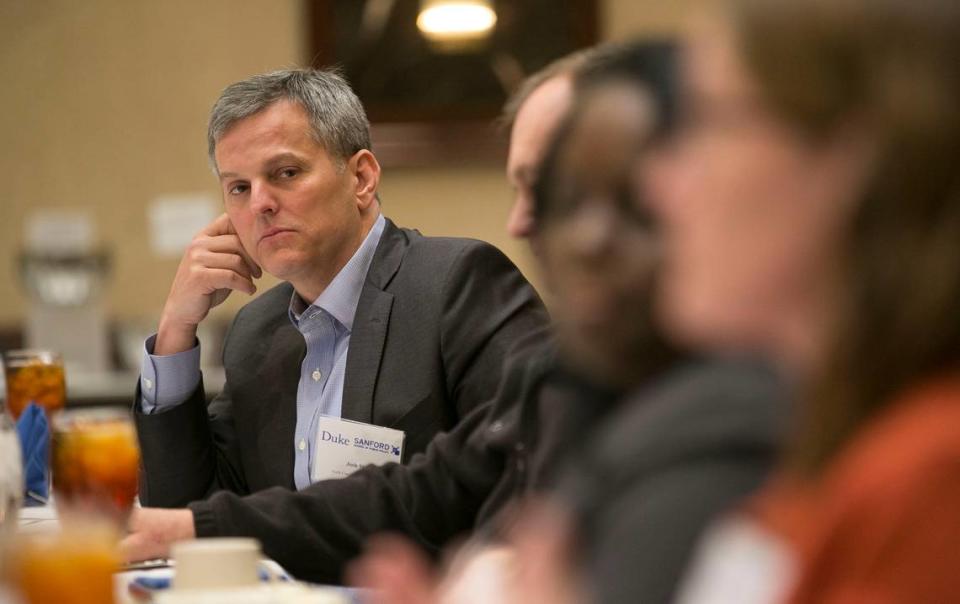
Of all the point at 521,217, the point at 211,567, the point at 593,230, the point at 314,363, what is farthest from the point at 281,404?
the point at 593,230

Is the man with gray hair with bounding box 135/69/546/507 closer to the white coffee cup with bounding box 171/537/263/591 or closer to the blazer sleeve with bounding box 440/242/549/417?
the blazer sleeve with bounding box 440/242/549/417

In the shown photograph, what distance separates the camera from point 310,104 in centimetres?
250

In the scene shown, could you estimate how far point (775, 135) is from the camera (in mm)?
647

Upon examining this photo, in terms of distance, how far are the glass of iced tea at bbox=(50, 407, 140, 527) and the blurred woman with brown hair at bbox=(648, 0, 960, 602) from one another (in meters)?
0.99

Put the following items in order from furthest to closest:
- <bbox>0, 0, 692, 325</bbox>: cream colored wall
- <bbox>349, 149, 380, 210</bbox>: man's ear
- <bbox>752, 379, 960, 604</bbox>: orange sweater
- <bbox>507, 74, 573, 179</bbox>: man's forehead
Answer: <bbox>0, 0, 692, 325</bbox>: cream colored wall
<bbox>349, 149, 380, 210</bbox>: man's ear
<bbox>507, 74, 573, 179</bbox>: man's forehead
<bbox>752, 379, 960, 604</bbox>: orange sweater

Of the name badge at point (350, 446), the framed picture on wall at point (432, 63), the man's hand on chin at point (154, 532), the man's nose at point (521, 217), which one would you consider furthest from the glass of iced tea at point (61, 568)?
the framed picture on wall at point (432, 63)

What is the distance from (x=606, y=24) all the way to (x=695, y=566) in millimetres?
4675

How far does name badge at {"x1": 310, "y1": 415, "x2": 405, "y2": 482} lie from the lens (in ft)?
7.29

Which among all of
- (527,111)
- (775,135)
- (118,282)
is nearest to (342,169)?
(527,111)

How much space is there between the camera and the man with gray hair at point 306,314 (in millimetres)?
2273

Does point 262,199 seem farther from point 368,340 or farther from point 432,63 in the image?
point 432,63

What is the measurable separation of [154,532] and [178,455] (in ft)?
2.16

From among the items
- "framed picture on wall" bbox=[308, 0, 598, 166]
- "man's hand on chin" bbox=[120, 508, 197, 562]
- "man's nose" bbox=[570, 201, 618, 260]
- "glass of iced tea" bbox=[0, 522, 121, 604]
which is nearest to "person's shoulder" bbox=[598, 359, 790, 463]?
"man's nose" bbox=[570, 201, 618, 260]

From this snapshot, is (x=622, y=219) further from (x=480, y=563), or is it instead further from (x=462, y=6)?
(x=462, y=6)
